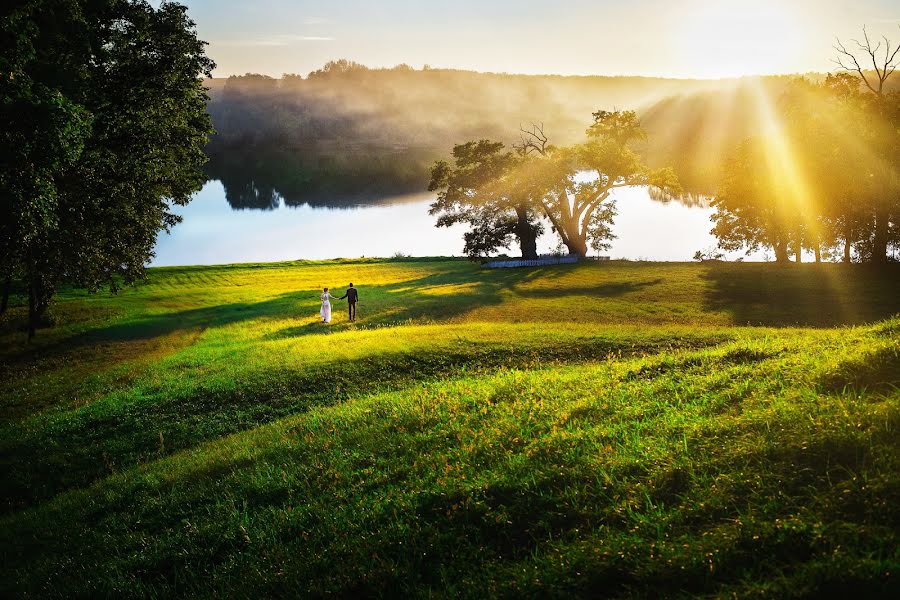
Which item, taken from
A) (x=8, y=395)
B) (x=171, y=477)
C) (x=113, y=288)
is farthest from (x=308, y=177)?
(x=171, y=477)

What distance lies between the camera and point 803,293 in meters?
34.8

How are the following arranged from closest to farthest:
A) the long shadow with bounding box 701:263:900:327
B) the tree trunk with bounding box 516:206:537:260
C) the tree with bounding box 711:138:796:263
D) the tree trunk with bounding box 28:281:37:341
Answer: the long shadow with bounding box 701:263:900:327
the tree trunk with bounding box 28:281:37:341
the tree with bounding box 711:138:796:263
the tree trunk with bounding box 516:206:537:260

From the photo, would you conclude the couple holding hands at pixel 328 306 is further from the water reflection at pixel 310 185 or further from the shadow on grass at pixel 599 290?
the water reflection at pixel 310 185

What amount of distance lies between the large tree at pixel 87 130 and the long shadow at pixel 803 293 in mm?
31068

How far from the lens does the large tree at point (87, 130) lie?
1809 centimetres

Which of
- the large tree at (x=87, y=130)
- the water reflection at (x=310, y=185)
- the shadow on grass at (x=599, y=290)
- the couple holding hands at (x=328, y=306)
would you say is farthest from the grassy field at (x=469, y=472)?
the water reflection at (x=310, y=185)

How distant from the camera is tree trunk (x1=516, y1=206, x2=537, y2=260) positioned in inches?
2341

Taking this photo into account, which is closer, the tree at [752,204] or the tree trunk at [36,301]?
the tree trunk at [36,301]

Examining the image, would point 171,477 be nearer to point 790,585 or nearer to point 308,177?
A: point 790,585

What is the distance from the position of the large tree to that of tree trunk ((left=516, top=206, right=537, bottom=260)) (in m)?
36.9

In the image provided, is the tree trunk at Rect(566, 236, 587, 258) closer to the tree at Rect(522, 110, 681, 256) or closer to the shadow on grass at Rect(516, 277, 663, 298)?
the tree at Rect(522, 110, 681, 256)

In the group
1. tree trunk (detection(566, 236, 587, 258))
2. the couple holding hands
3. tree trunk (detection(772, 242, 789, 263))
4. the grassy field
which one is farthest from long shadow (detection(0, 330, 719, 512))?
tree trunk (detection(772, 242, 789, 263))

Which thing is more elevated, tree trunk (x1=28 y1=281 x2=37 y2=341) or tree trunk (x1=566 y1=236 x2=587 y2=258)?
tree trunk (x1=566 y1=236 x2=587 y2=258)

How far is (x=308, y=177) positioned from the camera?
179750mm
